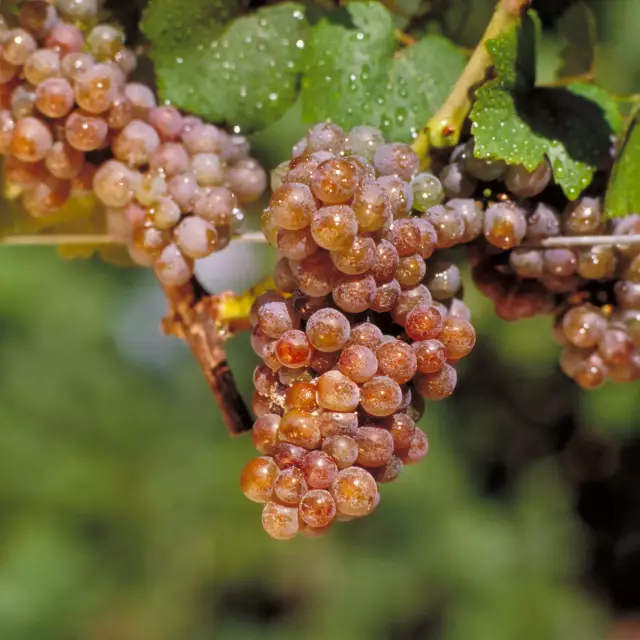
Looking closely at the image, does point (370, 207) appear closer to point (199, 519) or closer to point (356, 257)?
point (356, 257)

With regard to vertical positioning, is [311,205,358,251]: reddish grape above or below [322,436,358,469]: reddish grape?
above

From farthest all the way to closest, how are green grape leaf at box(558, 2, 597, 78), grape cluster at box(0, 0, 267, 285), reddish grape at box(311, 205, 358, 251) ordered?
1. green grape leaf at box(558, 2, 597, 78)
2. grape cluster at box(0, 0, 267, 285)
3. reddish grape at box(311, 205, 358, 251)

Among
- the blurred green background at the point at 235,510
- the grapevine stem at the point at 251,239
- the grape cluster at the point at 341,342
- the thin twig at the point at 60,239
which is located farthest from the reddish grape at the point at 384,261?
the blurred green background at the point at 235,510

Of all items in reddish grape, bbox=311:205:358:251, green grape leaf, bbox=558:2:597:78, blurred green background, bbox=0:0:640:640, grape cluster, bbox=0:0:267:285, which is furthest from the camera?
blurred green background, bbox=0:0:640:640

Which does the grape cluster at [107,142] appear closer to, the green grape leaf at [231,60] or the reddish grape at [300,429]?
the green grape leaf at [231,60]

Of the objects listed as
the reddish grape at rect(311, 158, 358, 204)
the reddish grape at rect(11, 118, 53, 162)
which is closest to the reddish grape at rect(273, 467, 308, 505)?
the reddish grape at rect(311, 158, 358, 204)

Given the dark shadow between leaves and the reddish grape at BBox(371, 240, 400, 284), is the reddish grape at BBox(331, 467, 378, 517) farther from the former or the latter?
the dark shadow between leaves

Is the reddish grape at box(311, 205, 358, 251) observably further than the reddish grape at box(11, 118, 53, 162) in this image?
No
